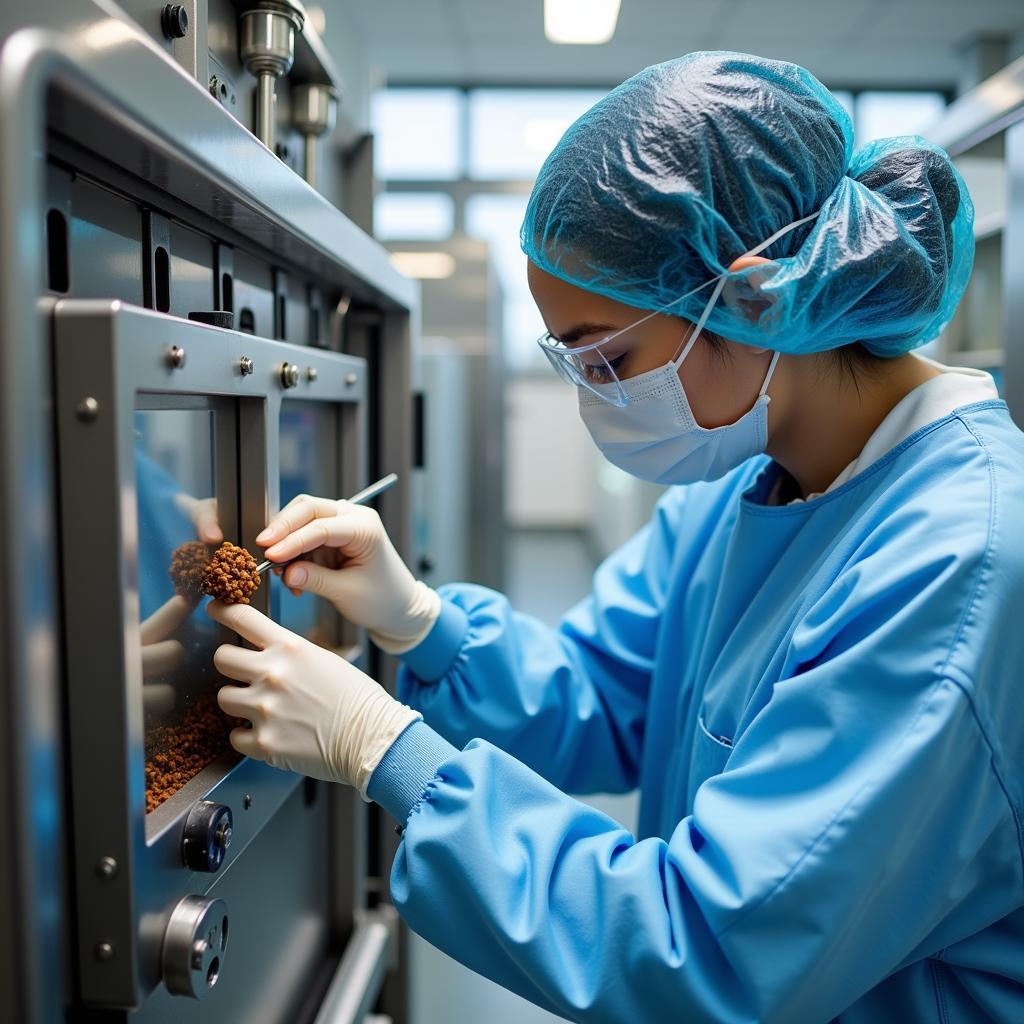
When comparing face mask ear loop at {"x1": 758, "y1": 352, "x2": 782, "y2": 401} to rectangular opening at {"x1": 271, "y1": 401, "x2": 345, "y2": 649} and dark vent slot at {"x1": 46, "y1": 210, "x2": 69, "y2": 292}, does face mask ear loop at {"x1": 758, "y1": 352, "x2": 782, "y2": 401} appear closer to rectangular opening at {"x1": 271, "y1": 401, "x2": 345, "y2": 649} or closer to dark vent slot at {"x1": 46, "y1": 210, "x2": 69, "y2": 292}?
rectangular opening at {"x1": 271, "y1": 401, "x2": 345, "y2": 649}

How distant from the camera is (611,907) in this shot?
0.65 metres

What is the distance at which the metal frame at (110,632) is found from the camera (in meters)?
0.46

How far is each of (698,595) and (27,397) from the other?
0.79 metres

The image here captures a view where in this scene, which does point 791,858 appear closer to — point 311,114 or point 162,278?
point 162,278

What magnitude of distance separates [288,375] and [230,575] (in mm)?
176

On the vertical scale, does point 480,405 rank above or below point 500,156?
below

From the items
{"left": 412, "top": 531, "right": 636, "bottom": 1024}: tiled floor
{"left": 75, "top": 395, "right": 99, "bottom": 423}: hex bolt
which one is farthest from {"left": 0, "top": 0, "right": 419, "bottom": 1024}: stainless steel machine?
{"left": 412, "top": 531, "right": 636, "bottom": 1024}: tiled floor

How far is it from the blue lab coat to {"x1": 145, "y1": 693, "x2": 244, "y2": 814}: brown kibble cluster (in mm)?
134

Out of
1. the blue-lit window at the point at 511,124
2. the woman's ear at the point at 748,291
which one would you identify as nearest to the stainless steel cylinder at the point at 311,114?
the woman's ear at the point at 748,291

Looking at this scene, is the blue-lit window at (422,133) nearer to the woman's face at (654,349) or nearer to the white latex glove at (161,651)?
the woman's face at (654,349)

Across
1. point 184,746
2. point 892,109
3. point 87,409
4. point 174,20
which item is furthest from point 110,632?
point 892,109

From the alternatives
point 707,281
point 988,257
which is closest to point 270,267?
point 707,281

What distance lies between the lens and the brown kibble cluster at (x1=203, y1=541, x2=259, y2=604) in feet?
2.20

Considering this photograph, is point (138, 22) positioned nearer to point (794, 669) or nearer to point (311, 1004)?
point (794, 669)
